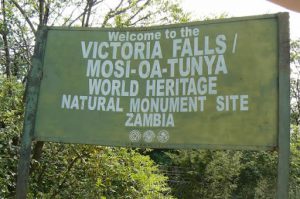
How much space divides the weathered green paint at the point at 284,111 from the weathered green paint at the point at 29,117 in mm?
1890

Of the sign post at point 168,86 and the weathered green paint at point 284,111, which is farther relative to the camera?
the sign post at point 168,86

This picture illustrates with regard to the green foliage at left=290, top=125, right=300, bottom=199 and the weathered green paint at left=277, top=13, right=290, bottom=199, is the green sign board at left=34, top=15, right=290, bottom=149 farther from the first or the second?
the green foliage at left=290, top=125, right=300, bottom=199

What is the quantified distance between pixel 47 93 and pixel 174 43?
3.63 ft

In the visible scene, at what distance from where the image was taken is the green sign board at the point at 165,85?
3.18m

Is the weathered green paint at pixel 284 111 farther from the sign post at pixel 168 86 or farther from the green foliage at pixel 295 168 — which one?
the green foliage at pixel 295 168

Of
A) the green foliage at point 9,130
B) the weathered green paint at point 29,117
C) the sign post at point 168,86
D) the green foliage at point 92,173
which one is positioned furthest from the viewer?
the green foliage at point 92,173

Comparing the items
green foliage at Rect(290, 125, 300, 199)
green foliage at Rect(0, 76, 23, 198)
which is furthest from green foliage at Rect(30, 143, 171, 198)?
green foliage at Rect(290, 125, 300, 199)

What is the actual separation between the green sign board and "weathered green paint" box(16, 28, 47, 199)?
0.04 metres

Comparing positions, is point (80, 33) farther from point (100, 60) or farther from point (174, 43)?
Result: point (174, 43)

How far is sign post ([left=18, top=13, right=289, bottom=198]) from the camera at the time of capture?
314cm

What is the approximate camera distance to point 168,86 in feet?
11.1

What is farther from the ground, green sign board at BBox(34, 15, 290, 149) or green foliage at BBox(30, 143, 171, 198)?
green sign board at BBox(34, 15, 290, 149)

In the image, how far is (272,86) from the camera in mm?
3143

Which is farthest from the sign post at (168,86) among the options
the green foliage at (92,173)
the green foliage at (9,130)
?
the green foliage at (92,173)
